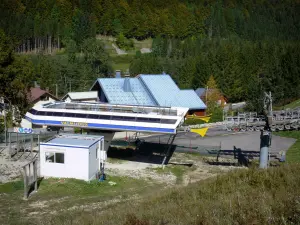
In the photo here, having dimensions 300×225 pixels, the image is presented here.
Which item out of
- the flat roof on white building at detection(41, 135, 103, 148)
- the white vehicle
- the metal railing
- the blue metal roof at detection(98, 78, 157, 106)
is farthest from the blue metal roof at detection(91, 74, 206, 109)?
the flat roof on white building at detection(41, 135, 103, 148)

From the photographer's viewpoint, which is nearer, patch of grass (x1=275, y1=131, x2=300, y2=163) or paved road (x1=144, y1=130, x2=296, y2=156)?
patch of grass (x1=275, y1=131, x2=300, y2=163)

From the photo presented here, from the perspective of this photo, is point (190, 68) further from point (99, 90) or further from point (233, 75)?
point (99, 90)

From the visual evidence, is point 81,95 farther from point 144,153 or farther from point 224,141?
point 224,141

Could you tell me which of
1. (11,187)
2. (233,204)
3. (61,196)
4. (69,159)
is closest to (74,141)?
(69,159)

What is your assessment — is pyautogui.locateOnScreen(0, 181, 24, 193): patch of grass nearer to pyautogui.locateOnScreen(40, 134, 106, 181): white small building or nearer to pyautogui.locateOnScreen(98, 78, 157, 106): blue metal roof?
pyautogui.locateOnScreen(40, 134, 106, 181): white small building

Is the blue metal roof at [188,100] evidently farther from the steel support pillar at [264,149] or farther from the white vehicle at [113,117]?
the steel support pillar at [264,149]

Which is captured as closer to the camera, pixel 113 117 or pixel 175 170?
pixel 113 117
